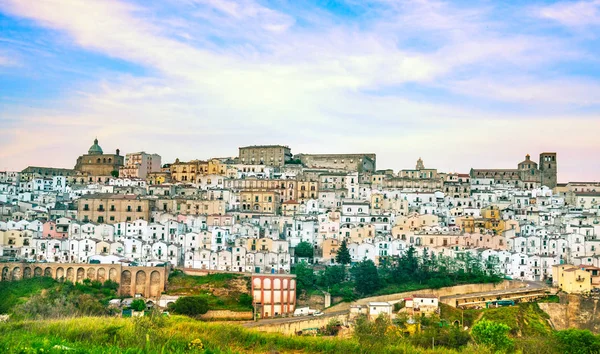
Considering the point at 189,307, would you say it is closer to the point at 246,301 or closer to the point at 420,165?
the point at 246,301

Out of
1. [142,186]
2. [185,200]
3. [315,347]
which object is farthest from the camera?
[142,186]

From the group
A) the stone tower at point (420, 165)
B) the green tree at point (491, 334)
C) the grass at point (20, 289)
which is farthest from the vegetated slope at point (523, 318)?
the stone tower at point (420, 165)

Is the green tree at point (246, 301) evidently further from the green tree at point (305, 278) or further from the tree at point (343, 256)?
the tree at point (343, 256)

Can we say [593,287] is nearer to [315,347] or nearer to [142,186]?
[315,347]

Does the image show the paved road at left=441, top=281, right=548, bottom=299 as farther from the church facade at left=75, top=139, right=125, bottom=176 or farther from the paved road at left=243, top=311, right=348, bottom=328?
→ the church facade at left=75, top=139, right=125, bottom=176

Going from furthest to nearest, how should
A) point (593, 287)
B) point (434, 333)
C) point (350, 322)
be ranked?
Result: point (593, 287) → point (350, 322) → point (434, 333)

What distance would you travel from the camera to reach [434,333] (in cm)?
2064

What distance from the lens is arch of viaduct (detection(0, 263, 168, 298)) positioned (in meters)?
27.8

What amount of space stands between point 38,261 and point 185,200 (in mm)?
9239

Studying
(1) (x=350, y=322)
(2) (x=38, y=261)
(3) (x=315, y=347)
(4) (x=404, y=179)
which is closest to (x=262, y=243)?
(1) (x=350, y=322)

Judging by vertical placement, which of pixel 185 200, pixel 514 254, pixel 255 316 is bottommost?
pixel 255 316

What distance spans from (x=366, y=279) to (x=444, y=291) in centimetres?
365

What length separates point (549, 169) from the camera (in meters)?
46.0

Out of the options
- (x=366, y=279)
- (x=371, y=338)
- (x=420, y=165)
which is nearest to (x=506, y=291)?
(x=366, y=279)
